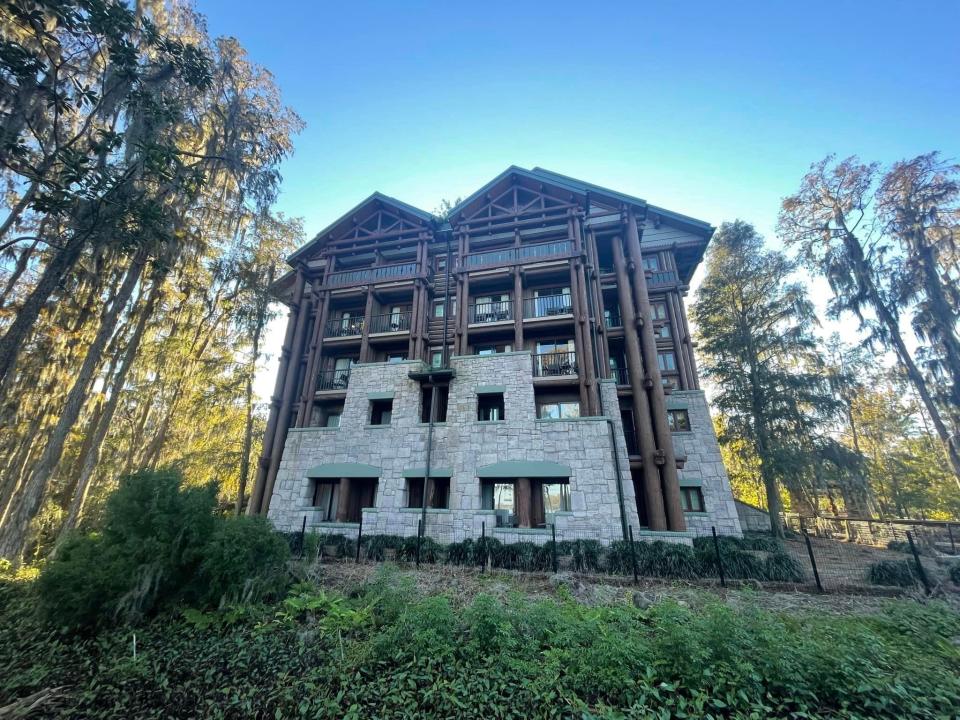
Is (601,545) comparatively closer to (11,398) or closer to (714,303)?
(714,303)

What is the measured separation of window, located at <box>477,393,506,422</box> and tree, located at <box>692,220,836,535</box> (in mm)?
11126

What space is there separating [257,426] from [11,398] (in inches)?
454

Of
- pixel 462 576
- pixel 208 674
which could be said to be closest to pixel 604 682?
pixel 208 674

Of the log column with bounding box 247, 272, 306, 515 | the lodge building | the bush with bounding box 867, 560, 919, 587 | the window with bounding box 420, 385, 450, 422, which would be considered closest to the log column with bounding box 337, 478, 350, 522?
the lodge building

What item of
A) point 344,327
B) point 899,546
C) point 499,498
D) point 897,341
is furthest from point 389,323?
point 899,546

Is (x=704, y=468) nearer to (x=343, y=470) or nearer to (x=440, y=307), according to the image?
(x=440, y=307)

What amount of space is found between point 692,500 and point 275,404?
65.4 ft

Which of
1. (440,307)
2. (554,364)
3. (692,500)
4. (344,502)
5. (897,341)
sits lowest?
(344,502)

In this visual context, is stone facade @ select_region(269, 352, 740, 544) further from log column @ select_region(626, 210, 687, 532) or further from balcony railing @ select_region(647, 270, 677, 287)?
balcony railing @ select_region(647, 270, 677, 287)

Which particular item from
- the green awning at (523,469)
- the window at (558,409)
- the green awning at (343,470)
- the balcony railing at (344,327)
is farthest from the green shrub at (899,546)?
the balcony railing at (344,327)

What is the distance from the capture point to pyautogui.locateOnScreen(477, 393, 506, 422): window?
1614cm

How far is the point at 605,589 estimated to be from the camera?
8.48m

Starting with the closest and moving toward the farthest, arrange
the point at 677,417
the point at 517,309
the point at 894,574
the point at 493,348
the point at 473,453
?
the point at 894,574
the point at 473,453
the point at 517,309
the point at 677,417
the point at 493,348

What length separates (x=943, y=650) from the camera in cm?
490
